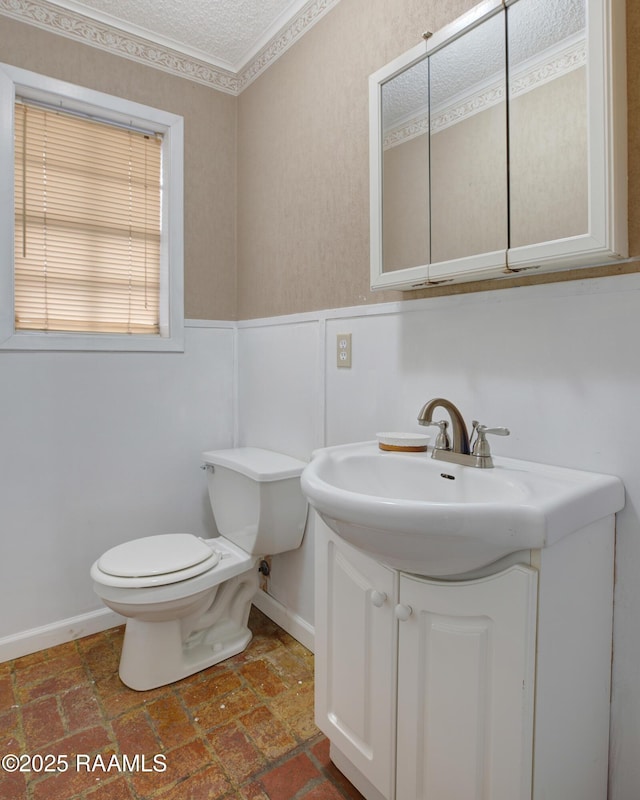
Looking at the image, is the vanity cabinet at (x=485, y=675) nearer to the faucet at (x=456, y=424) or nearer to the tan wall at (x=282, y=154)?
the faucet at (x=456, y=424)

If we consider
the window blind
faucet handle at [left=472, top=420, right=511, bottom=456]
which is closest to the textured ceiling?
the window blind

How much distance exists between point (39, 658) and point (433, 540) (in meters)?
1.76

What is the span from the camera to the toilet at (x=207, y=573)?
1.54 m

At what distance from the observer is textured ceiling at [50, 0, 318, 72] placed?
1.80 m

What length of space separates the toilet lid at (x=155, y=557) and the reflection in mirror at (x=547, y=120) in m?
1.37

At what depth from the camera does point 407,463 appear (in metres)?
1.22

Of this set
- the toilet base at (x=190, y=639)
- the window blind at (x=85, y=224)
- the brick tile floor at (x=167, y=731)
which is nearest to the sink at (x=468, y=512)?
the brick tile floor at (x=167, y=731)

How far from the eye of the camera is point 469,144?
1.17m

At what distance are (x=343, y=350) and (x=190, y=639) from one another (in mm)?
1214

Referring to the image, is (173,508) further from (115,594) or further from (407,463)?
(407,463)

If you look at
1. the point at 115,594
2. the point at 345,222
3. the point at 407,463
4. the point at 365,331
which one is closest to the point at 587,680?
the point at 407,463

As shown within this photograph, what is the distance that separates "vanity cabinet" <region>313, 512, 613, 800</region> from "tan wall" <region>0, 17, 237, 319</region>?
5.02 ft

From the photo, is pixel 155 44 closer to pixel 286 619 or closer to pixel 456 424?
pixel 456 424

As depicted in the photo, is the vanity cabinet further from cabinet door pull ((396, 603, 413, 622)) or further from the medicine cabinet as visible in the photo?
the medicine cabinet
